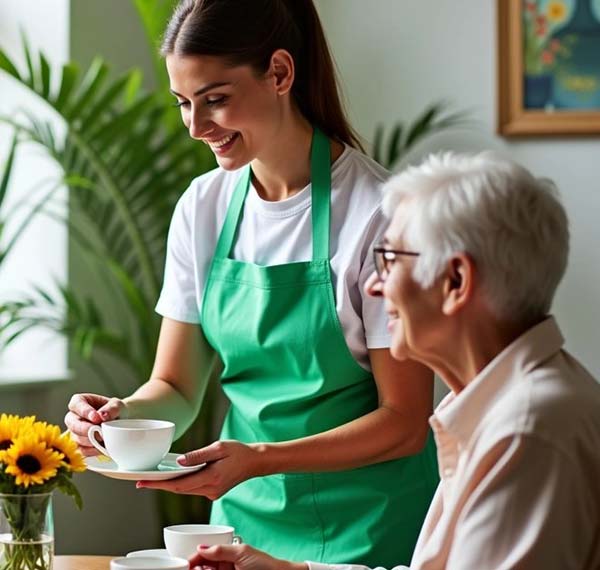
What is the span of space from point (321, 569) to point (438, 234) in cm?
59

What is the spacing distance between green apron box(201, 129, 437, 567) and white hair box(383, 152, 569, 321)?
0.66 meters

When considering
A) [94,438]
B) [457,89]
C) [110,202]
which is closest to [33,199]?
[110,202]

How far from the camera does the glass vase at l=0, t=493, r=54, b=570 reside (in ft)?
5.28

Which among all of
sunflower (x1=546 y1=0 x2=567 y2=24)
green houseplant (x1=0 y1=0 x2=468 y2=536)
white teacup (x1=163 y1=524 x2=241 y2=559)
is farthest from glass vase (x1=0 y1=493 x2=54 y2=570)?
sunflower (x1=546 y1=0 x2=567 y2=24)

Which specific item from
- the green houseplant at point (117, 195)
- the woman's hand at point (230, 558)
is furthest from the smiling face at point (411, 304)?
the green houseplant at point (117, 195)

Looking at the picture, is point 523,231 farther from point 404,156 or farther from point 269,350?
point 404,156

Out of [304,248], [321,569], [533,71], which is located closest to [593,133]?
[533,71]

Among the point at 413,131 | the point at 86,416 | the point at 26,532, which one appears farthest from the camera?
the point at 413,131

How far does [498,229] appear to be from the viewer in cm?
140

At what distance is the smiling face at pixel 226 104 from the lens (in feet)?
6.64

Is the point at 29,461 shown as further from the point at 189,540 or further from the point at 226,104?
the point at 226,104

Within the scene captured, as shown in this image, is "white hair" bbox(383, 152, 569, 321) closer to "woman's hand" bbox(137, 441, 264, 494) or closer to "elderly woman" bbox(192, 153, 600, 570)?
"elderly woman" bbox(192, 153, 600, 570)

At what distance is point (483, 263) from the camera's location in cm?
142

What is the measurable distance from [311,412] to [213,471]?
0.98 feet
